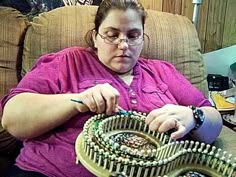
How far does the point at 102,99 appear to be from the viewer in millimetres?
1064

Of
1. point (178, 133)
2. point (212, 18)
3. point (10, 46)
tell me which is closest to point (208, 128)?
point (178, 133)

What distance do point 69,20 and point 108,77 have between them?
0.42 meters

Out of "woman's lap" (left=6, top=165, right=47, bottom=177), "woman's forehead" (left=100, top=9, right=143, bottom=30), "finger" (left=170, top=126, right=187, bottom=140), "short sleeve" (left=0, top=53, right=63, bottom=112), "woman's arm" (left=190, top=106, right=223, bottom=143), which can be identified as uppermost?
"woman's forehead" (left=100, top=9, right=143, bottom=30)

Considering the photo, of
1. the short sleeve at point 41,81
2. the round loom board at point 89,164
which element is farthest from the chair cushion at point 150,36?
the round loom board at point 89,164

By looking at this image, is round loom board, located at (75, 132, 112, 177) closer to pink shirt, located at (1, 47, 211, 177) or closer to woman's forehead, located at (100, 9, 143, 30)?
pink shirt, located at (1, 47, 211, 177)

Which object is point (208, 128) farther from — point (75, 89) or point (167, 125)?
point (75, 89)

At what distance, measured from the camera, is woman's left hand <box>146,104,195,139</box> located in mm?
1053

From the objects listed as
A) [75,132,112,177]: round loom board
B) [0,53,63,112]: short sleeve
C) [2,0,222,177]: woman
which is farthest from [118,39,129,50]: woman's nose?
[75,132,112,177]: round loom board

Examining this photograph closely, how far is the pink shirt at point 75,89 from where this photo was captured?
1194 millimetres

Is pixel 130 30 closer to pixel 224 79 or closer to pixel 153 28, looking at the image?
pixel 153 28

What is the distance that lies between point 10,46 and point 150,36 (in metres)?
0.59

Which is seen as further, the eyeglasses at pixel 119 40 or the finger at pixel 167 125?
the eyeglasses at pixel 119 40

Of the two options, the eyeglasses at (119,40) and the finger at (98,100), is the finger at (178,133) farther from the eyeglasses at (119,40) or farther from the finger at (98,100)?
the eyeglasses at (119,40)

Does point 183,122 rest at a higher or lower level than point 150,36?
lower
